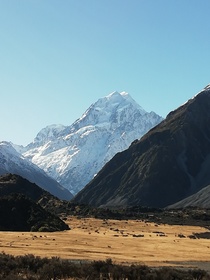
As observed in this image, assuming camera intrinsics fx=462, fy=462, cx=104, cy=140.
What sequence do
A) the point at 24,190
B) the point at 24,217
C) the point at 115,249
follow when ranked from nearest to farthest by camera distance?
the point at 115,249 < the point at 24,217 < the point at 24,190

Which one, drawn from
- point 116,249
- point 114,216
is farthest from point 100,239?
point 114,216

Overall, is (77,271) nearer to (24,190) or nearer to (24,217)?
(24,217)

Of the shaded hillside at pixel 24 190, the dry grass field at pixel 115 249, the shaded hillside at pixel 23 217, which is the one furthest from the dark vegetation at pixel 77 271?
the shaded hillside at pixel 24 190

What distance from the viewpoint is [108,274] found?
3372 cm

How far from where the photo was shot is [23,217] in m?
85.0

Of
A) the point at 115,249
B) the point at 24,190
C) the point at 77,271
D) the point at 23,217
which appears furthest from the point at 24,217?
the point at 77,271

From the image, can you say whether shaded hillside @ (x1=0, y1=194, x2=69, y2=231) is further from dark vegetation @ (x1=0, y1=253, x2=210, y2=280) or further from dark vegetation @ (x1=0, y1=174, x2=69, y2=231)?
dark vegetation @ (x1=0, y1=253, x2=210, y2=280)

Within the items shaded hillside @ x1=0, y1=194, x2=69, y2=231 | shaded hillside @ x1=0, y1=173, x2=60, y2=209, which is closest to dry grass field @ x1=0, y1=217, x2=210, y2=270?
shaded hillside @ x1=0, y1=194, x2=69, y2=231

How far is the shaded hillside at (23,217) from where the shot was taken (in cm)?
8044

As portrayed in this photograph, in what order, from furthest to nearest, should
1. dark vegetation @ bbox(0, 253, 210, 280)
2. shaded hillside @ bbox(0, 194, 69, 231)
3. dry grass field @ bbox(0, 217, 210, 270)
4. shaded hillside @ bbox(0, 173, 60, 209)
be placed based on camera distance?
shaded hillside @ bbox(0, 173, 60, 209) → shaded hillside @ bbox(0, 194, 69, 231) → dry grass field @ bbox(0, 217, 210, 270) → dark vegetation @ bbox(0, 253, 210, 280)

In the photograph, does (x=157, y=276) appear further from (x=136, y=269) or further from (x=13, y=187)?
(x=13, y=187)

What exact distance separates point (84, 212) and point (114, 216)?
Answer: 8820mm

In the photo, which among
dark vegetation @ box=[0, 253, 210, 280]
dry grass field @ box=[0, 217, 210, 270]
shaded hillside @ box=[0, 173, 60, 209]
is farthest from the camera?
shaded hillside @ box=[0, 173, 60, 209]

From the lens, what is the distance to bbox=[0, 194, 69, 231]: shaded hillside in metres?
80.4
